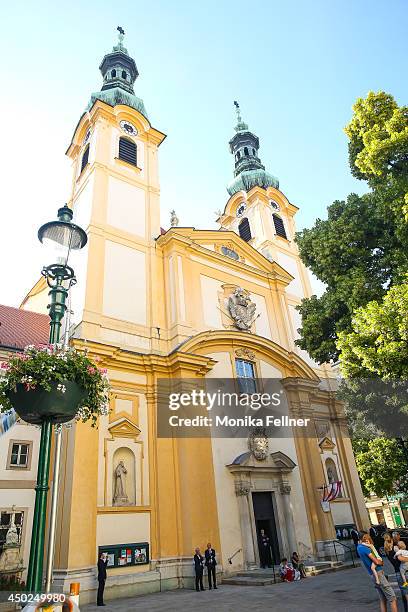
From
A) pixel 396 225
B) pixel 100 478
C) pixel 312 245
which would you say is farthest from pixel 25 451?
pixel 396 225

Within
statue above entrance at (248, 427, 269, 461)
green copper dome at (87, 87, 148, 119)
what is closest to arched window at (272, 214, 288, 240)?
green copper dome at (87, 87, 148, 119)

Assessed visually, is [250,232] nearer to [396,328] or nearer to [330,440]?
[330,440]

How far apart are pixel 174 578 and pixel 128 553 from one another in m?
1.61

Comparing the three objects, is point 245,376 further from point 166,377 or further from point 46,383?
point 46,383

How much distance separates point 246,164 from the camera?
3306cm

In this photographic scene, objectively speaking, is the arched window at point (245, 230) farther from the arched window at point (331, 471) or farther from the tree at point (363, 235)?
the tree at point (363, 235)

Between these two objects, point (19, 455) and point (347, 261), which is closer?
point (347, 261)

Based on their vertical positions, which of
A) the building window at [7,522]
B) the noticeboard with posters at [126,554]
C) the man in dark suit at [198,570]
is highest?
the building window at [7,522]

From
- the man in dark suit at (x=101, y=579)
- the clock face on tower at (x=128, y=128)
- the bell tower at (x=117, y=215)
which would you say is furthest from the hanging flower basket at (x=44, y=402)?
the clock face on tower at (x=128, y=128)

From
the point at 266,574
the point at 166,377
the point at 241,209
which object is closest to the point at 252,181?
the point at 241,209

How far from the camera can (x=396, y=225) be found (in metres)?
11.3

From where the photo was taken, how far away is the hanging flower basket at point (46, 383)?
5.04 metres

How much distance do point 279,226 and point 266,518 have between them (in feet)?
59.5

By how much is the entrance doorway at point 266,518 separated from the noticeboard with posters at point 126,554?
466 centimetres
